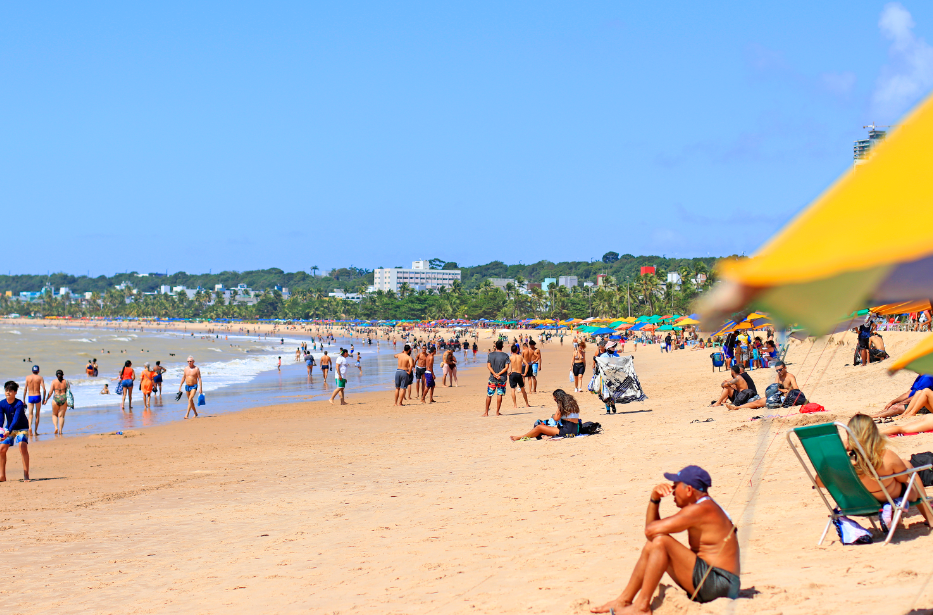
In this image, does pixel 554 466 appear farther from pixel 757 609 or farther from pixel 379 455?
pixel 757 609

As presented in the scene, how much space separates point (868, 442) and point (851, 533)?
Answer: 0.57 metres

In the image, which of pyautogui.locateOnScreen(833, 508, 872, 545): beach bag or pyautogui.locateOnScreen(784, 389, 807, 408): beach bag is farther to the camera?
pyautogui.locateOnScreen(784, 389, 807, 408): beach bag

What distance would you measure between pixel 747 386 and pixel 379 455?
550cm

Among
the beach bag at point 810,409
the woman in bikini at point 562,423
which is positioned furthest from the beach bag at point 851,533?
the woman in bikini at point 562,423

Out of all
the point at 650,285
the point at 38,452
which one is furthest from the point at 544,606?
the point at 650,285

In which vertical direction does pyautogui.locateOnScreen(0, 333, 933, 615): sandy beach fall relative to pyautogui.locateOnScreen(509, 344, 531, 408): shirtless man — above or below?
below

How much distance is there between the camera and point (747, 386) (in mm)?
11484

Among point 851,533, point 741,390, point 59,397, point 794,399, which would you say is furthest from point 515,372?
Answer: point 851,533

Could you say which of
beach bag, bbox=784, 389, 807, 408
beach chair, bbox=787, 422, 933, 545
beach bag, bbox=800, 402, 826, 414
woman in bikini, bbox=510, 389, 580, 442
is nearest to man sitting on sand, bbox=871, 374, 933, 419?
beach bag, bbox=800, 402, 826, 414

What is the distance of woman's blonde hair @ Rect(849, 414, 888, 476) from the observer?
484 cm

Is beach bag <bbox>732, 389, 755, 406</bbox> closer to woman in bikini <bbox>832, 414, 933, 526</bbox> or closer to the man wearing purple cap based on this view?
woman in bikini <bbox>832, 414, 933, 526</bbox>

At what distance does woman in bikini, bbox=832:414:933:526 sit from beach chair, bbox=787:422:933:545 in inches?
2.9

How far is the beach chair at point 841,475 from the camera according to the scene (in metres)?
4.62

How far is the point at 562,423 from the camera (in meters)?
10.0
